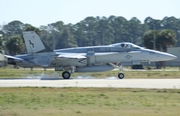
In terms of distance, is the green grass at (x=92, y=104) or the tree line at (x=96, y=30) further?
the tree line at (x=96, y=30)

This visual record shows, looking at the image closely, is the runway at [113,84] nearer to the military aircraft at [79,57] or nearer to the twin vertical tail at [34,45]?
the military aircraft at [79,57]

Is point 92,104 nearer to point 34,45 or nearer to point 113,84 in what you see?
point 113,84

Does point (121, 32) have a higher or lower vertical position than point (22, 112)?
higher

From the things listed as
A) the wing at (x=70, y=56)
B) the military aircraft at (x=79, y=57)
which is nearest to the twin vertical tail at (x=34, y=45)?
the military aircraft at (x=79, y=57)

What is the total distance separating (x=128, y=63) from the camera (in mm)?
35469

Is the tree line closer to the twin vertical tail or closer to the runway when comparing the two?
the twin vertical tail

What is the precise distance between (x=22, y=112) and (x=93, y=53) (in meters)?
19.5

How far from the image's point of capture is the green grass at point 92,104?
15.7 meters

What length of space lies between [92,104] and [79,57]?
1682cm

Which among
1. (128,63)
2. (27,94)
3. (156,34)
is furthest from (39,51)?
(156,34)

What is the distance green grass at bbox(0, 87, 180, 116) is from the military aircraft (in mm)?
12928

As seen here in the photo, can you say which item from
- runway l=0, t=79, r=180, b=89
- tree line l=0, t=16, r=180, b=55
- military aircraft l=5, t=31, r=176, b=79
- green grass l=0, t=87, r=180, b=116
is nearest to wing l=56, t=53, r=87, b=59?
military aircraft l=5, t=31, r=176, b=79

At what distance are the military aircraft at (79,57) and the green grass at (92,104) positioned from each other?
42.4 feet

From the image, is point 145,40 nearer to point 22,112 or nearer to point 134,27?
point 22,112
